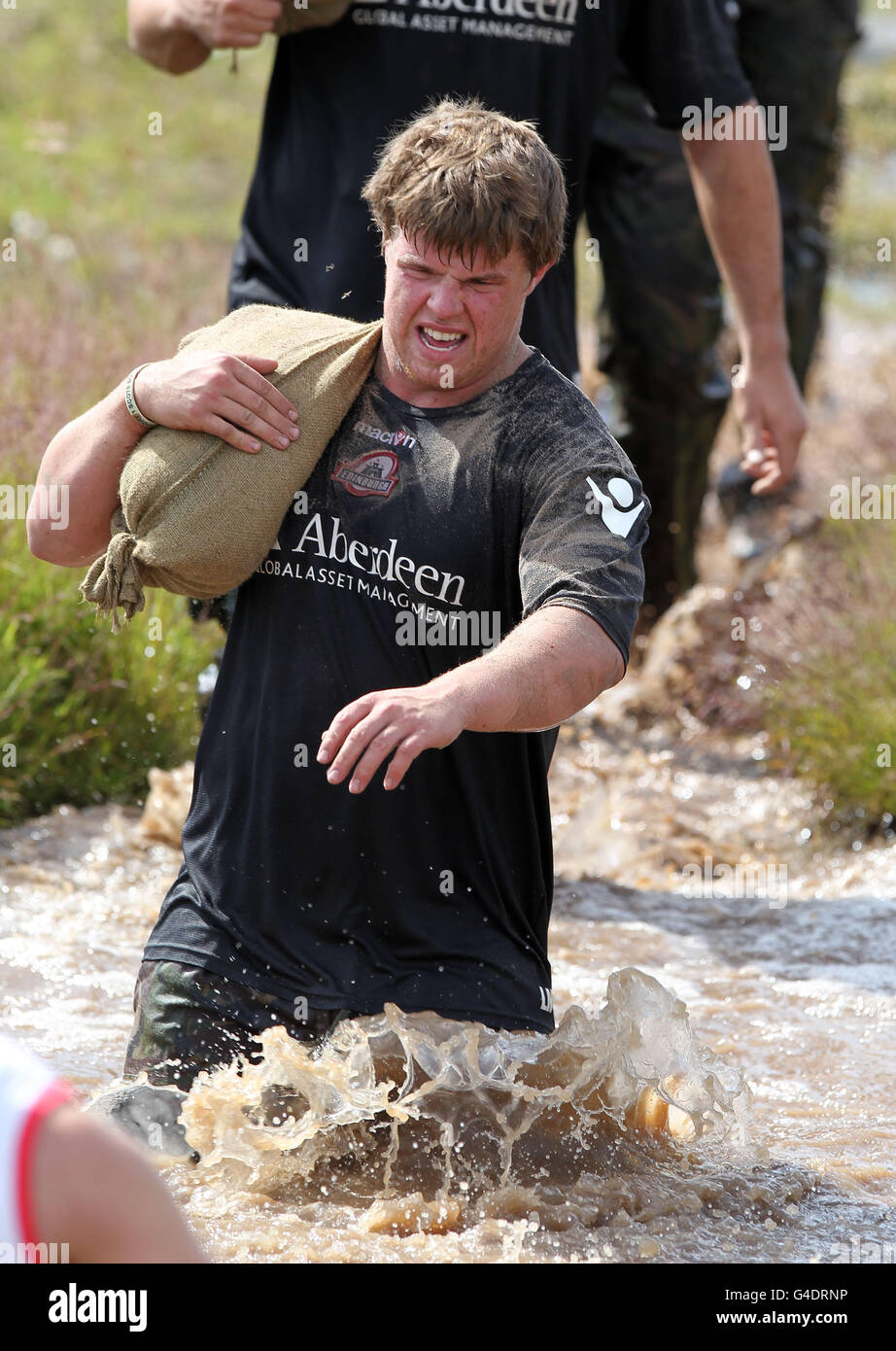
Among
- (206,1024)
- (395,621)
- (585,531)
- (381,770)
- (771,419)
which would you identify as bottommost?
(206,1024)

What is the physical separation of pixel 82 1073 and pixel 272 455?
1.17 m

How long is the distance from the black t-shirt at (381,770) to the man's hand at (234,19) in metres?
1.01

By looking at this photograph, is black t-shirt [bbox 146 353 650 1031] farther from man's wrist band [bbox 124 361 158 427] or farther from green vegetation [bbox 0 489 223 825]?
green vegetation [bbox 0 489 223 825]

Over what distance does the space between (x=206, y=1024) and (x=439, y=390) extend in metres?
1.05

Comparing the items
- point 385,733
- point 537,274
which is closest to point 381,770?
point 385,733

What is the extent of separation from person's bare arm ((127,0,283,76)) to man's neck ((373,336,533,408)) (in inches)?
38.5

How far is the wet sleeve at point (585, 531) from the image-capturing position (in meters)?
2.58

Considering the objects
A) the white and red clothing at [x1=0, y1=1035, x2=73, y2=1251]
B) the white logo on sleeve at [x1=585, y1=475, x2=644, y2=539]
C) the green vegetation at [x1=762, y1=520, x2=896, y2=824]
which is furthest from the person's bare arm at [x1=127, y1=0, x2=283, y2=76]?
the white and red clothing at [x1=0, y1=1035, x2=73, y2=1251]

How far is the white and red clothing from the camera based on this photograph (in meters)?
1.27

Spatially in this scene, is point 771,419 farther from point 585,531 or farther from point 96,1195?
point 96,1195

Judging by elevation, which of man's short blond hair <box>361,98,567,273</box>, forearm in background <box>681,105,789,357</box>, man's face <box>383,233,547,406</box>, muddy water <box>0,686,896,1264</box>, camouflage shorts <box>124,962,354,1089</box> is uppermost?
forearm in background <box>681,105,789,357</box>

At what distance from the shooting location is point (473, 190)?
266 centimetres

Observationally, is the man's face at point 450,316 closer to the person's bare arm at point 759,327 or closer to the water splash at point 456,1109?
the water splash at point 456,1109

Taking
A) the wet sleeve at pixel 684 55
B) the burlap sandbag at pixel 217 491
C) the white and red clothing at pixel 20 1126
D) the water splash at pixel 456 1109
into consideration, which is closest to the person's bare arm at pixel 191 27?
the wet sleeve at pixel 684 55
